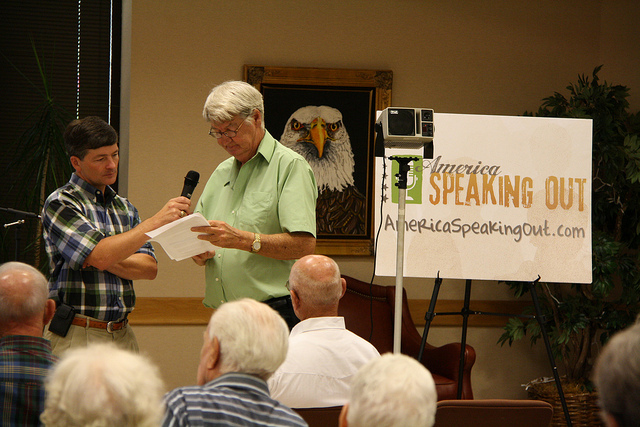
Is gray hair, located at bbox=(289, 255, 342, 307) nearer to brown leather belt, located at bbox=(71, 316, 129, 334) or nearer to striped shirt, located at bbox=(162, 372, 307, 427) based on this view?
brown leather belt, located at bbox=(71, 316, 129, 334)

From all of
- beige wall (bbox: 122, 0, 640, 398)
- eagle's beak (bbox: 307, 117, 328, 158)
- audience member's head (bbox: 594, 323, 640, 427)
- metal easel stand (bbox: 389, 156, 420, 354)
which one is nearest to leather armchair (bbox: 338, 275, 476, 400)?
beige wall (bbox: 122, 0, 640, 398)

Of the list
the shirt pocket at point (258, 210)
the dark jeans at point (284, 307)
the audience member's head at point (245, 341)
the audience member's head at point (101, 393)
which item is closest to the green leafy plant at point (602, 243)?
the dark jeans at point (284, 307)

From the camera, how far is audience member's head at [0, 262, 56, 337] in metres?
1.73

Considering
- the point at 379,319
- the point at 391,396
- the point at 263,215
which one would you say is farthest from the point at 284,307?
the point at 379,319

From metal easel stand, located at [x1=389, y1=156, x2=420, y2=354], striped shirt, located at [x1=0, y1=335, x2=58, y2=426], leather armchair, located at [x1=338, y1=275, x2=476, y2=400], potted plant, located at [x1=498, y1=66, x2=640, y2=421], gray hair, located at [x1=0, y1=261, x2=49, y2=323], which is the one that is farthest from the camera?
leather armchair, located at [x1=338, y1=275, x2=476, y2=400]

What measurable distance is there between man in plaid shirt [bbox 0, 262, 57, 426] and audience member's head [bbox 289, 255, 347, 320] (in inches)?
30.4

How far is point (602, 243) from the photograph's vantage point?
4.19 meters

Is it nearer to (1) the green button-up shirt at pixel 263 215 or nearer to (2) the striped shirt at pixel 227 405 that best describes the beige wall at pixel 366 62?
(1) the green button-up shirt at pixel 263 215

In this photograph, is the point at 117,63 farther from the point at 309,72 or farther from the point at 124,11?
the point at 309,72

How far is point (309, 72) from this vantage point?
4555 mm

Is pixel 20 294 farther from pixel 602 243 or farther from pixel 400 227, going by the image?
pixel 602 243

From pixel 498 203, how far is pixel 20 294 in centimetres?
246

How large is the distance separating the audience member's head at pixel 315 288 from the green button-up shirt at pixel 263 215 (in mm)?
305

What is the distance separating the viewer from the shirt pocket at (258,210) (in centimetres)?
257
